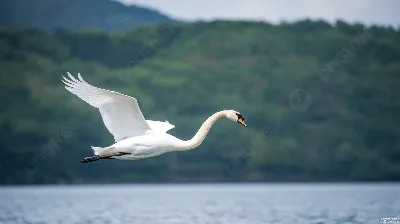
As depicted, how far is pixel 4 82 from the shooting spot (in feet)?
398

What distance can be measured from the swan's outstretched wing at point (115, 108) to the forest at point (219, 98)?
244 feet

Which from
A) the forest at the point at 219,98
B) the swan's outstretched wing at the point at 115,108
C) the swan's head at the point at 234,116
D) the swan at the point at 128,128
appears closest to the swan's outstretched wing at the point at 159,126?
the swan at the point at 128,128

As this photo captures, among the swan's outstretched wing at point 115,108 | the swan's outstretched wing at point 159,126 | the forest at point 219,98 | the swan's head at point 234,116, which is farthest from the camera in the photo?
the forest at point 219,98

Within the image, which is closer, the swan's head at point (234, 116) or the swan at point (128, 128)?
the swan's head at point (234, 116)

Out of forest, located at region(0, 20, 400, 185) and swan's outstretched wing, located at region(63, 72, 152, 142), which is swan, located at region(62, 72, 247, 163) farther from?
forest, located at region(0, 20, 400, 185)

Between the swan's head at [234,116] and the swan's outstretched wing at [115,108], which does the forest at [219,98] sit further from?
the swan's head at [234,116]

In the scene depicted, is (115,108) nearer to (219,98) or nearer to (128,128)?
(128,128)

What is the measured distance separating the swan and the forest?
2927 inches

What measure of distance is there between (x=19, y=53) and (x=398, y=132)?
4436 centimetres

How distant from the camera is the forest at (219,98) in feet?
336

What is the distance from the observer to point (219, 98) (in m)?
119

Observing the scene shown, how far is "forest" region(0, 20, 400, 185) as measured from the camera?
10250 centimetres

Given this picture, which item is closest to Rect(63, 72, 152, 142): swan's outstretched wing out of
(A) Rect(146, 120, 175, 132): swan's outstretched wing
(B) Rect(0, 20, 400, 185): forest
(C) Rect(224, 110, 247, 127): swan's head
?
(A) Rect(146, 120, 175, 132): swan's outstretched wing

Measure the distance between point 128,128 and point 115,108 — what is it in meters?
0.53
